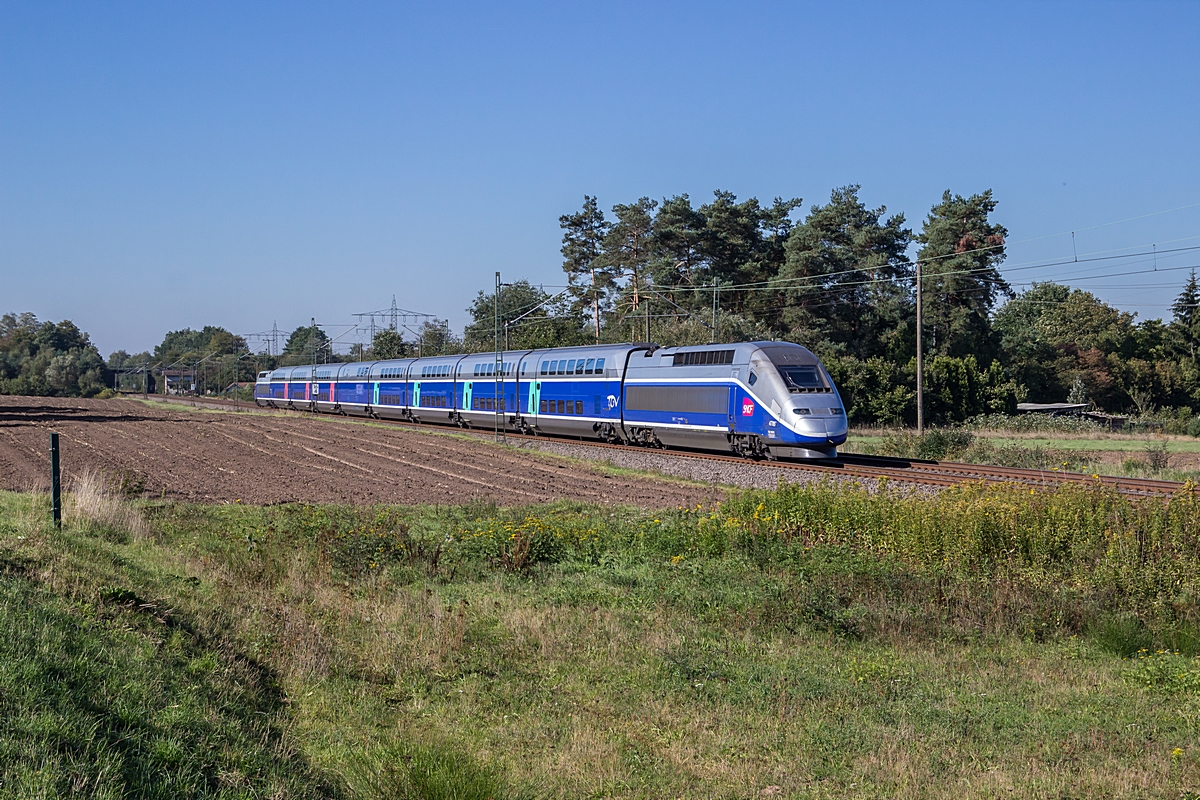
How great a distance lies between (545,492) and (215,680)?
17.4 metres

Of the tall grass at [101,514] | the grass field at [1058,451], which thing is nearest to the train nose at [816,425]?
the grass field at [1058,451]

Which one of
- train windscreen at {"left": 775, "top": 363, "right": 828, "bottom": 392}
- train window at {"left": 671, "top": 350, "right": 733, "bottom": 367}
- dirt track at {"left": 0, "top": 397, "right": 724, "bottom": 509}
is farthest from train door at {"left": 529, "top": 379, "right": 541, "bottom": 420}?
train windscreen at {"left": 775, "top": 363, "right": 828, "bottom": 392}

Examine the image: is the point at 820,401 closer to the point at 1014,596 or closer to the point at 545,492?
the point at 545,492

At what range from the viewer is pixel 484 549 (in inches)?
634

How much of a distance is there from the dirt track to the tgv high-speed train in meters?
3.38

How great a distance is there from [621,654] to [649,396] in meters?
24.8

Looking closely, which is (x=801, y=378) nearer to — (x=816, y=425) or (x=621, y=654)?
(x=816, y=425)

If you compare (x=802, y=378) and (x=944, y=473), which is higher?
(x=802, y=378)

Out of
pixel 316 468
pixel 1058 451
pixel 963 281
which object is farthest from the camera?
→ pixel 963 281

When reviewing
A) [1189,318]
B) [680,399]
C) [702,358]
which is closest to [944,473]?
[702,358]

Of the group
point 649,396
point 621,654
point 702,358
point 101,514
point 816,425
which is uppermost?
point 702,358

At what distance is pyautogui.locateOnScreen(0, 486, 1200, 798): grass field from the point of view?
7148 mm

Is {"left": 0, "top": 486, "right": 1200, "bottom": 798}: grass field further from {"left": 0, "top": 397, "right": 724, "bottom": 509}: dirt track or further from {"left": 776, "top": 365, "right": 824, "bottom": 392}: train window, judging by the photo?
{"left": 776, "top": 365, "right": 824, "bottom": 392}: train window

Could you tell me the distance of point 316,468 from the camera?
32.6 meters
